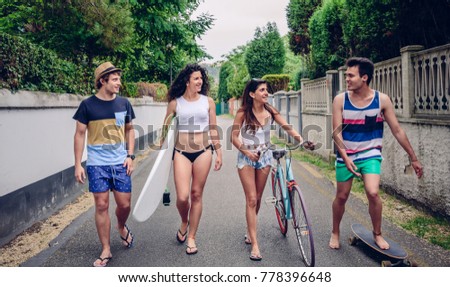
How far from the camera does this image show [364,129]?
4.42 m

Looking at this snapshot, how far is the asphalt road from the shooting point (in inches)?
170

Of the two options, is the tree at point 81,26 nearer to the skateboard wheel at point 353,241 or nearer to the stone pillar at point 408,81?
the stone pillar at point 408,81

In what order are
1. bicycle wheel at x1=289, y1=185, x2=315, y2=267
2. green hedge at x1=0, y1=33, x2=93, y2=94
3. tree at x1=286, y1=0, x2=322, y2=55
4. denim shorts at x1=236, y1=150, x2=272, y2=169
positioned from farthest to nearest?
tree at x1=286, y1=0, x2=322, y2=55 → green hedge at x1=0, y1=33, x2=93, y2=94 → denim shorts at x1=236, y1=150, x2=272, y2=169 → bicycle wheel at x1=289, y1=185, x2=315, y2=267

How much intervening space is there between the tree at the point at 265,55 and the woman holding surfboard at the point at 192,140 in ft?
107

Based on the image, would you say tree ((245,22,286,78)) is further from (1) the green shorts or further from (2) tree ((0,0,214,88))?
(1) the green shorts

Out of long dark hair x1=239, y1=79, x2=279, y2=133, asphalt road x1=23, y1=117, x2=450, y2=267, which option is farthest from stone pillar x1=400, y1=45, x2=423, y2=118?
long dark hair x1=239, y1=79, x2=279, y2=133

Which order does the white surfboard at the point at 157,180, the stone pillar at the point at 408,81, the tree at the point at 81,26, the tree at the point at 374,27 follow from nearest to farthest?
the white surfboard at the point at 157,180, the stone pillar at the point at 408,81, the tree at the point at 374,27, the tree at the point at 81,26

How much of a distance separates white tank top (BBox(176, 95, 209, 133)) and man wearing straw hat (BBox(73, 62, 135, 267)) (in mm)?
615

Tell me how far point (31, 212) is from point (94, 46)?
238 inches

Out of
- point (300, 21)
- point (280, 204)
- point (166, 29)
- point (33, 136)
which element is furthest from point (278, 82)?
point (280, 204)

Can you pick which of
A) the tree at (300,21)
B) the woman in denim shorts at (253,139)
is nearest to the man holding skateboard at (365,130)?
the woman in denim shorts at (253,139)

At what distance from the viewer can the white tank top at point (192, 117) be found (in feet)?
15.4

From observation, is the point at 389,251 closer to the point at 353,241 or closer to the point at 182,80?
the point at 353,241

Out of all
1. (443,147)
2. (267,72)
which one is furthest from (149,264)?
(267,72)
